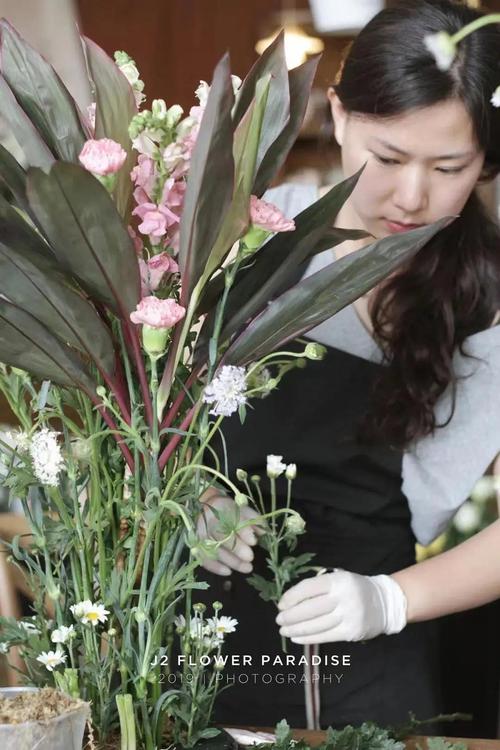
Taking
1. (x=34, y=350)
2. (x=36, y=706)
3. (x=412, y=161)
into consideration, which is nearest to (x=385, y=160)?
(x=412, y=161)

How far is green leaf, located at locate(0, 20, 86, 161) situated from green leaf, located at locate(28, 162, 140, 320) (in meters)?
0.10

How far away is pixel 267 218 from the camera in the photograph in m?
0.74

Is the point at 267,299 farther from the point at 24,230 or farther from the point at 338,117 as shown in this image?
A: the point at 338,117

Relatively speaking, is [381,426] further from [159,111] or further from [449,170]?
[159,111]

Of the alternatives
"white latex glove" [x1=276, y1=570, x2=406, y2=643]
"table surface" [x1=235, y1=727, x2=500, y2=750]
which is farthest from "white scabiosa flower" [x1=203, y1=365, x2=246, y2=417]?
"white latex glove" [x1=276, y1=570, x2=406, y2=643]

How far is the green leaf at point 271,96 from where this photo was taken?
31.2 inches

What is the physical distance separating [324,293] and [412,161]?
663 millimetres

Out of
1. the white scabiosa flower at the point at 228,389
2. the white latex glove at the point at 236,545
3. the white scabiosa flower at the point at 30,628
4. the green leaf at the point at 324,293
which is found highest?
the green leaf at the point at 324,293

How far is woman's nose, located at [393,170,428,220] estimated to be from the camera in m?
1.38

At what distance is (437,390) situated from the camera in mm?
1466

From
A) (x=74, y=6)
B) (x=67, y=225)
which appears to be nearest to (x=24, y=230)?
(x=67, y=225)

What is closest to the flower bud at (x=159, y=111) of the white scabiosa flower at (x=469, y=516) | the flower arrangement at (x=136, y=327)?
the flower arrangement at (x=136, y=327)

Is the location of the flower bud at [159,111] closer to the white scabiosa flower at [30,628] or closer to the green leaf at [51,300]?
the green leaf at [51,300]

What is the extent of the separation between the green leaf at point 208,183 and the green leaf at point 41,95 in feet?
0.40
